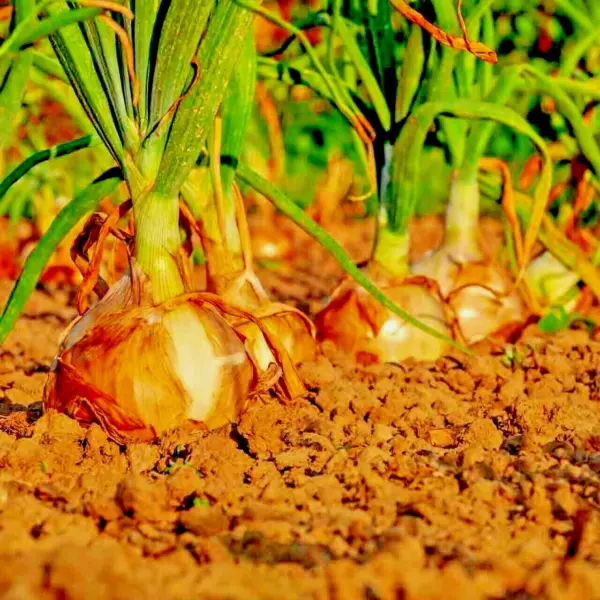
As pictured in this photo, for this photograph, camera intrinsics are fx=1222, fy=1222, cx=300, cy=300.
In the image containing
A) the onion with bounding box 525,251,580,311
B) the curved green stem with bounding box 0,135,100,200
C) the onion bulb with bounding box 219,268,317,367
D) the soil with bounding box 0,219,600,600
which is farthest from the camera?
the onion with bounding box 525,251,580,311

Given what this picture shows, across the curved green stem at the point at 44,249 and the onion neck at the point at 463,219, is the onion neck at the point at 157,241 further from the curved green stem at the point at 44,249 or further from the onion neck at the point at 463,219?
the onion neck at the point at 463,219

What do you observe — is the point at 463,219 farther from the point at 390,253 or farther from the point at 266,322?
the point at 266,322

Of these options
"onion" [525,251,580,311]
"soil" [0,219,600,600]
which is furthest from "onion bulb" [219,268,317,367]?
"onion" [525,251,580,311]

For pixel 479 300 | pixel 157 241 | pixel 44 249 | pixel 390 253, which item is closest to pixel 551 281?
pixel 479 300

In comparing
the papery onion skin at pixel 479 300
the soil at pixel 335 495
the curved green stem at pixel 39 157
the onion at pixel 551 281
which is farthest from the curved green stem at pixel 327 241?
the onion at pixel 551 281

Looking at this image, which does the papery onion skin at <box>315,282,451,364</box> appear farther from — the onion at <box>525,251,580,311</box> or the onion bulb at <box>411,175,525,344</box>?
the onion at <box>525,251,580,311</box>

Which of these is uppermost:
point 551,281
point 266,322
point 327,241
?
point 327,241
